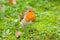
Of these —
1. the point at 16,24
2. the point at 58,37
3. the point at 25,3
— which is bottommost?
the point at 58,37

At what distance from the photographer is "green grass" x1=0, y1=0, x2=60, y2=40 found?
17.3 feet

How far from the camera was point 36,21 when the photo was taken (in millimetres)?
6059

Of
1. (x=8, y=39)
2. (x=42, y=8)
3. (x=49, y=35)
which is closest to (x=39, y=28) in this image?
(x=49, y=35)

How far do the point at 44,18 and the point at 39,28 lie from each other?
70 cm

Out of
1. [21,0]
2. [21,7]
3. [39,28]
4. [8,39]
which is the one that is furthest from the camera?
[21,0]

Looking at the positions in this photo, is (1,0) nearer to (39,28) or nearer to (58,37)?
(39,28)

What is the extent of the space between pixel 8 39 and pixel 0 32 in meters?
0.35

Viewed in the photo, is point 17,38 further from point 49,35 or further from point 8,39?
point 49,35

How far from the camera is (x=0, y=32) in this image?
5.34 m

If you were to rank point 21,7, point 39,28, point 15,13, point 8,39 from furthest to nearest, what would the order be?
point 21,7 < point 15,13 < point 39,28 < point 8,39

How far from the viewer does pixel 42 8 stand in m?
7.00

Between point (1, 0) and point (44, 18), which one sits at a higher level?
point (1, 0)

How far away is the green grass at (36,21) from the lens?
5.27m

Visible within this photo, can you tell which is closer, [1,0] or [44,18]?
[44,18]
